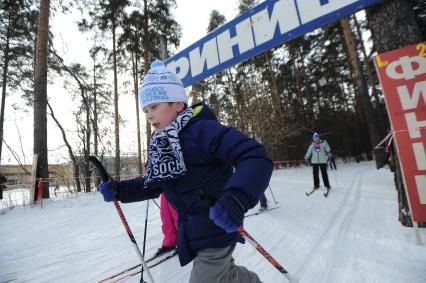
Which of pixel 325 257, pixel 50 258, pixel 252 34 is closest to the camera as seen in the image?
pixel 325 257

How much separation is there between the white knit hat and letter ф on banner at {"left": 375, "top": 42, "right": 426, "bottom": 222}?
9.39 ft

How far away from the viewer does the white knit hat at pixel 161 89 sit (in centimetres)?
178

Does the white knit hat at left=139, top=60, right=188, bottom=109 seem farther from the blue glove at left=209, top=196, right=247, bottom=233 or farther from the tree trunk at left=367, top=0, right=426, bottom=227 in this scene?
the tree trunk at left=367, top=0, right=426, bottom=227

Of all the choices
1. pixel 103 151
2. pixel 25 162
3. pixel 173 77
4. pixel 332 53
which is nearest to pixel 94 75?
pixel 103 151

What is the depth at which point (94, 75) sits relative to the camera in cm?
1686

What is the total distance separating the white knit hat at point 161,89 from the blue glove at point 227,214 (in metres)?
0.96

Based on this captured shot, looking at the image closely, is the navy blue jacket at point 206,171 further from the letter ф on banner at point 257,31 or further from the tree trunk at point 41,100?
the tree trunk at point 41,100

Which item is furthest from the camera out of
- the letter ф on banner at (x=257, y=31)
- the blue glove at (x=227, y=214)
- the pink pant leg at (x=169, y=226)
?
the letter ф on banner at (x=257, y=31)

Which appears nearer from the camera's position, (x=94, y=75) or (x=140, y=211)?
(x=140, y=211)

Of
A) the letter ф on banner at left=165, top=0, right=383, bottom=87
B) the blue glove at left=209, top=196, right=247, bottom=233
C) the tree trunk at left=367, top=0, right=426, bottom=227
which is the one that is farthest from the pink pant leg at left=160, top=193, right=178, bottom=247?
the tree trunk at left=367, top=0, right=426, bottom=227

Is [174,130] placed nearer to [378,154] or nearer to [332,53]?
[378,154]

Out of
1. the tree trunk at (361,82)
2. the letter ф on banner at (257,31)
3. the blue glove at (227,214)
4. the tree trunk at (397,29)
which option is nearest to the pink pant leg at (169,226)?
the blue glove at (227,214)

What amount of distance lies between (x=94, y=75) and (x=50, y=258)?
50.8 ft

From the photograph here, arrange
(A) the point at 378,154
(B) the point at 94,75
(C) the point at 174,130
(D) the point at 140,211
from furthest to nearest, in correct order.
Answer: (B) the point at 94,75 < (A) the point at 378,154 < (D) the point at 140,211 < (C) the point at 174,130
